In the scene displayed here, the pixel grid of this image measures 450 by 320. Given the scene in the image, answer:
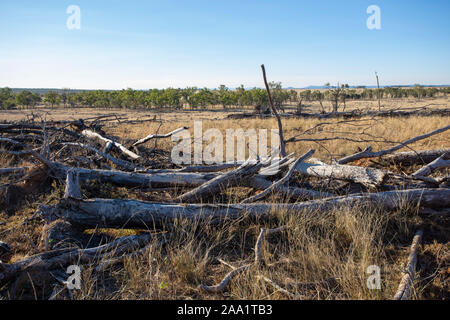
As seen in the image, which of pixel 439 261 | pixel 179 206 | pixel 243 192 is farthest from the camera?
pixel 243 192

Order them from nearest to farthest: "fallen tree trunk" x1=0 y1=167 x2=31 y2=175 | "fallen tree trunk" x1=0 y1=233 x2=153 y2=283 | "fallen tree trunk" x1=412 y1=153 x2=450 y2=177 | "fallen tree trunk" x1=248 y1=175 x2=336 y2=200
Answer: "fallen tree trunk" x1=0 y1=233 x2=153 y2=283 → "fallen tree trunk" x1=248 y1=175 x2=336 y2=200 → "fallen tree trunk" x1=412 y1=153 x2=450 y2=177 → "fallen tree trunk" x1=0 y1=167 x2=31 y2=175

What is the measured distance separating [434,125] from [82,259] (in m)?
13.1

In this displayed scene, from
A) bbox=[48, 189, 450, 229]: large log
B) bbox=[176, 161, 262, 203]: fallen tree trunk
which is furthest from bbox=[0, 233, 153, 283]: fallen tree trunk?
bbox=[176, 161, 262, 203]: fallen tree trunk

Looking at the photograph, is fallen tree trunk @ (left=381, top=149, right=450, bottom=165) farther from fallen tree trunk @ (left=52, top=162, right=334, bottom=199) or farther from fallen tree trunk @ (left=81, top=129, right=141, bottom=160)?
fallen tree trunk @ (left=81, top=129, right=141, bottom=160)

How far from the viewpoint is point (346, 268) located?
2.22 metres

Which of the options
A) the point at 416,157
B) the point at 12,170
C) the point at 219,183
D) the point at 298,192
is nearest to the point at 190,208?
the point at 219,183

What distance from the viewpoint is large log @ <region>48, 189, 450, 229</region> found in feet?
10.0

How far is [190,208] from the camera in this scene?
10.4ft

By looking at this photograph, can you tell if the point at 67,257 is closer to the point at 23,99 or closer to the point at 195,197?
the point at 195,197

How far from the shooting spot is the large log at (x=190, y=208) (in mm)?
3049

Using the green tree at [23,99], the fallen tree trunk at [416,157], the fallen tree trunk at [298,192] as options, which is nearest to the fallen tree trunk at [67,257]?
the fallen tree trunk at [298,192]
